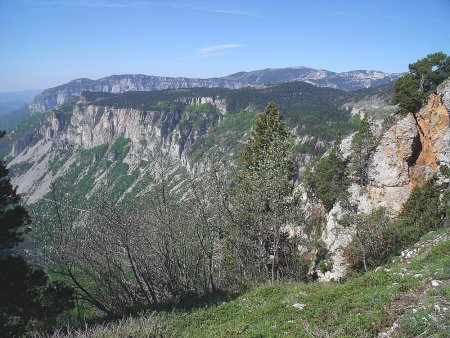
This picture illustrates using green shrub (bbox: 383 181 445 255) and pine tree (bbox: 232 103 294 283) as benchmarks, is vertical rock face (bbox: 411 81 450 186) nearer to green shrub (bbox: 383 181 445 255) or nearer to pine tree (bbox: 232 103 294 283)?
green shrub (bbox: 383 181 445 255)

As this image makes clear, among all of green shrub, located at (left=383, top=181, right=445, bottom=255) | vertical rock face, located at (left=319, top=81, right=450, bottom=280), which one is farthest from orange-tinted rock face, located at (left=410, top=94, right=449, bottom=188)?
green shrub, located at (left=383, top=181, right=445, bottom=255)

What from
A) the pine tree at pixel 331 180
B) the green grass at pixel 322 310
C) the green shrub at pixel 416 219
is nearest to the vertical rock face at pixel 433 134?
the green shrub at pixel 416 219

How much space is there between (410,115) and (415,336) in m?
28.9

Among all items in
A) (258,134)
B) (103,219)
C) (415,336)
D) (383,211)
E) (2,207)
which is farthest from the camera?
(258,134)

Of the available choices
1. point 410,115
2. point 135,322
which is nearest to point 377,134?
point 410,115

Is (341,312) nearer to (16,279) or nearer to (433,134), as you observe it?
(16,279)

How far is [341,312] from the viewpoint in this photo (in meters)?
12.4

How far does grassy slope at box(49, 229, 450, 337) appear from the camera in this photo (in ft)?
35.1

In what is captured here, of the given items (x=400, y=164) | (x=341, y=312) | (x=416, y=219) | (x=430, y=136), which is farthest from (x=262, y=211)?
(x=430, y=136)

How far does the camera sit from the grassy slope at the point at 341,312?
10.7 m

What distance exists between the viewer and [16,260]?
60.7 feet

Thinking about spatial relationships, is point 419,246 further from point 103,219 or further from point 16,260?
point 16,260

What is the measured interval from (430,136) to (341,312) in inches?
1026

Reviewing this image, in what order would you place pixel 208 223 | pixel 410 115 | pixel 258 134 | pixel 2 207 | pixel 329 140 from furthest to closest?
1. pixel 329 140
2. pixel 258 134
3. pixel 410 115
4. pixel 208 223
5. pixel 2 207
